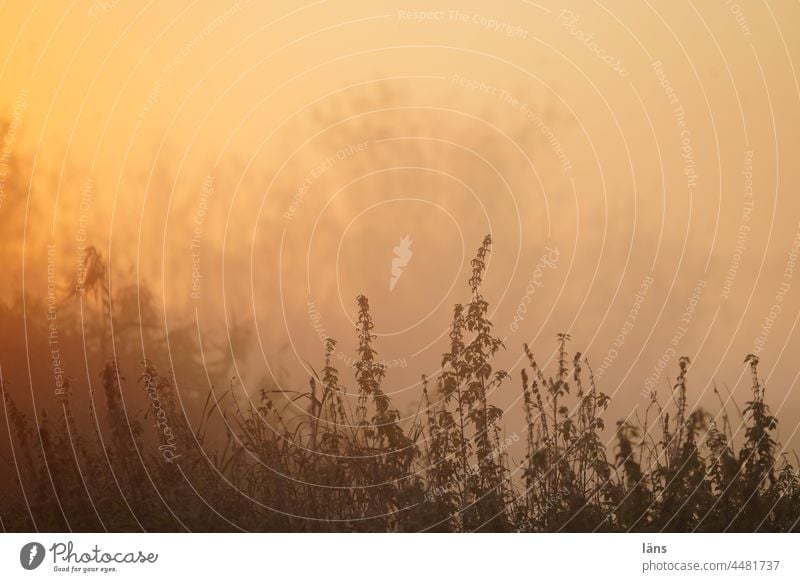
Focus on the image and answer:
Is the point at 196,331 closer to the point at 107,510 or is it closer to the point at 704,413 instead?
the point at 107,510

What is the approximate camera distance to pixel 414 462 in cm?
609

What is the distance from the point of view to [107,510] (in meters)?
6.22

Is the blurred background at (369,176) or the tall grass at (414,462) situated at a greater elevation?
the blurred background at (369,176)

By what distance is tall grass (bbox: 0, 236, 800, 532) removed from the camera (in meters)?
6.06

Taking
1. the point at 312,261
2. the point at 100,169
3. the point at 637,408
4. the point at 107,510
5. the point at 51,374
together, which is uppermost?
the point at 100,169

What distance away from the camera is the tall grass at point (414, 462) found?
6.06 meters

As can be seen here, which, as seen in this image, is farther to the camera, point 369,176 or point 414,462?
point 369,176

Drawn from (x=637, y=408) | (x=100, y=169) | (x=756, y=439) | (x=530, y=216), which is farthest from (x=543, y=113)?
(x=100, y=169)

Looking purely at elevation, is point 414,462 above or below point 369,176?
below

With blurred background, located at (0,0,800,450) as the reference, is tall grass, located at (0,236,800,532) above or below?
below

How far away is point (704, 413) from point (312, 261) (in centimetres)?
234

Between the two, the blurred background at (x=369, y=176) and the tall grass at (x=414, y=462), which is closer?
the tall grass at (x=414, y=462)

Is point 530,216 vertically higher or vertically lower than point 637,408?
higher
